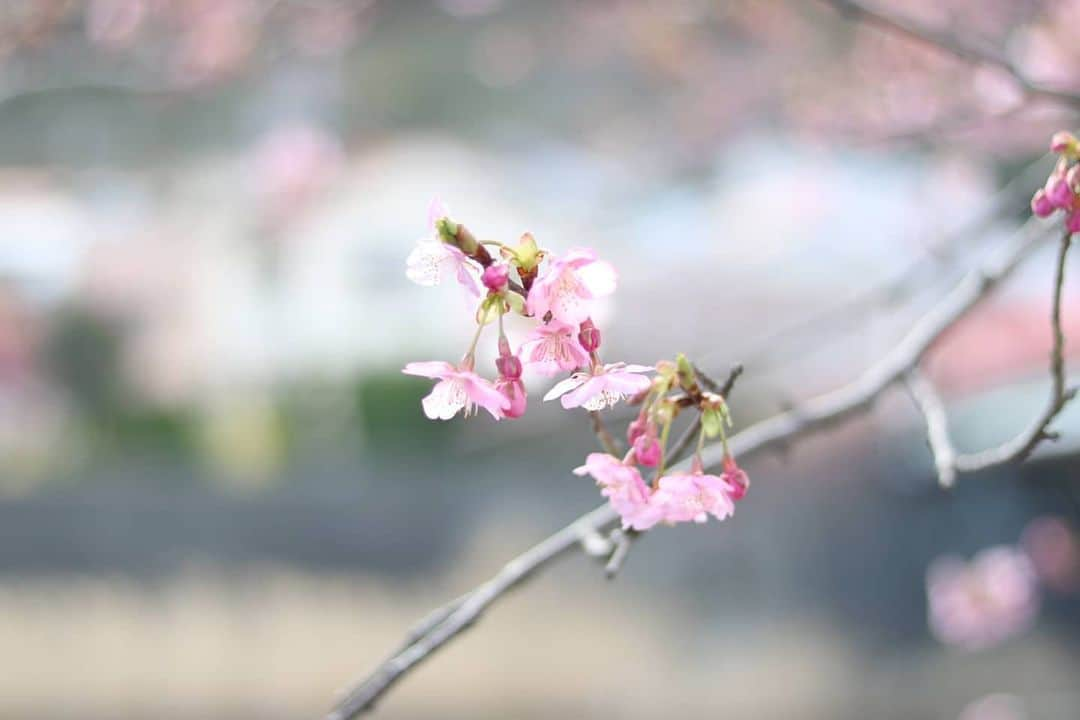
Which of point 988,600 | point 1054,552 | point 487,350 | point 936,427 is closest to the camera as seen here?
point 936,427

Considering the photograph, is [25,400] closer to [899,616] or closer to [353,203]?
[353,203]

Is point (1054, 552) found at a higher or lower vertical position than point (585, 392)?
higher

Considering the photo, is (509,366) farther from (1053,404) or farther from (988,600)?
(988,600)

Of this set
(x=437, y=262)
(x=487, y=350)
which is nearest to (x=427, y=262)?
(x=437, y=262)

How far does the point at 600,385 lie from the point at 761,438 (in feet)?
1.39

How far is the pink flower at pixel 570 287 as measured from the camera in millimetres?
466

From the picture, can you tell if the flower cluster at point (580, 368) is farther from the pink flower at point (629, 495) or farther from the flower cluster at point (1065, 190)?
the flower cluster at point (1065, 190)

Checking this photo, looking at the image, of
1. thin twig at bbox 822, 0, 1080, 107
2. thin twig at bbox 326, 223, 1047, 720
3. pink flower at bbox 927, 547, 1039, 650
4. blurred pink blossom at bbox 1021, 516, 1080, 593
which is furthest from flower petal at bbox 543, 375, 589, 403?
blurred pink blossom at bbox 1021, 516, 1080, 593

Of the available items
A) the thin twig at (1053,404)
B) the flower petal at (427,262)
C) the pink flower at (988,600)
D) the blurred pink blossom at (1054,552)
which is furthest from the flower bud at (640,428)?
the blurred pink blossom at (1054,552)

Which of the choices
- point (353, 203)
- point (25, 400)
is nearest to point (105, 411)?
point (25, 400)

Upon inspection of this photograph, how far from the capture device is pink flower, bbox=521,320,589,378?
48cm

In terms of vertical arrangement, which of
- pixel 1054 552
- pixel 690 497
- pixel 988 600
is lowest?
pixel 690 497

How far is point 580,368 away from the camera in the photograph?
0.50 m

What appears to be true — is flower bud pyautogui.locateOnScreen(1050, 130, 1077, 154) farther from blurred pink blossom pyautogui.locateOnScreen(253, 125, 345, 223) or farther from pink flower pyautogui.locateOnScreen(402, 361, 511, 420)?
blurred pink blossom pyautogui.locateOnScreen(253, 125, 345, 223)
